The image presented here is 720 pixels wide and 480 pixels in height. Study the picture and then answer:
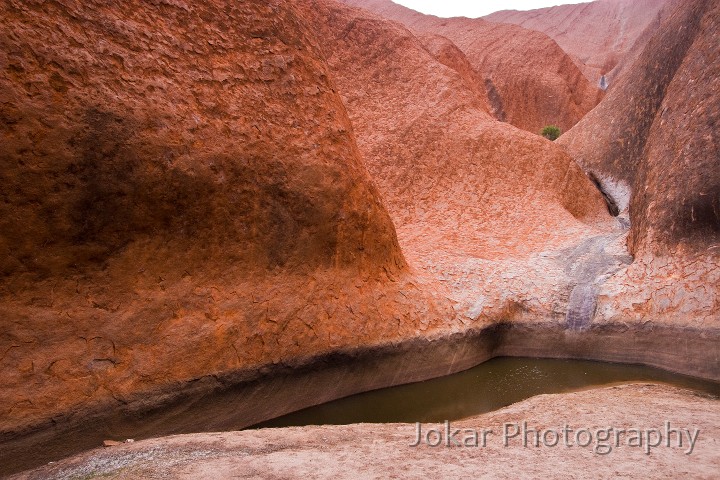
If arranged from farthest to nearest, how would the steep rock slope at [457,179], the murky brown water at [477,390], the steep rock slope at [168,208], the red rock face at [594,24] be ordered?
the red rock face at [594,24], the steep rock slope at [457,179], the murky brown water at [477,390], the steep rock slope at [168,208]

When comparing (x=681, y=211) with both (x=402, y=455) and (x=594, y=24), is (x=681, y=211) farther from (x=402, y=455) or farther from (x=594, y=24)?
(x=594, y=24)

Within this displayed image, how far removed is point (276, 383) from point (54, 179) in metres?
2.38

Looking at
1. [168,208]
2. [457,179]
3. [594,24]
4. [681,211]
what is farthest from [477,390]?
[594,24]

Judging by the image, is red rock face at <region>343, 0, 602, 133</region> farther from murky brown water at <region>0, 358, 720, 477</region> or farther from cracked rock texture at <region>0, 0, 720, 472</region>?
murky brown water at <region>0, 358, 720, 477</region>

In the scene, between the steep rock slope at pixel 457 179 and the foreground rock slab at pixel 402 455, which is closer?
the foreground rock slab at pixel 402 455

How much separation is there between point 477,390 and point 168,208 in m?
3.49

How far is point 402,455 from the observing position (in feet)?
8.59

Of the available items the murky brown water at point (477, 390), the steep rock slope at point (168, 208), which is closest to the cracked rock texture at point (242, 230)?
the steep rock slope at point (168, 208)

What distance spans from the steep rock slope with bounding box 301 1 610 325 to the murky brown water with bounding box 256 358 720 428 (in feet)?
2.35

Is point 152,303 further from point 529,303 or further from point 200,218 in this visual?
point 529,303

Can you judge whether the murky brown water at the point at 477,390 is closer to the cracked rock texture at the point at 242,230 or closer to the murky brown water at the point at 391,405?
the murky brown water at the point at 391,405

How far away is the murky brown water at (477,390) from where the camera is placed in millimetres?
4605

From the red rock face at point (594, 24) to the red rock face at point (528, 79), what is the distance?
8944mm

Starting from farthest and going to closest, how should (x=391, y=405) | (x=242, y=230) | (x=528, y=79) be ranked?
(x=528, y=79), (x=391, y=405), (x=242, y=230)
